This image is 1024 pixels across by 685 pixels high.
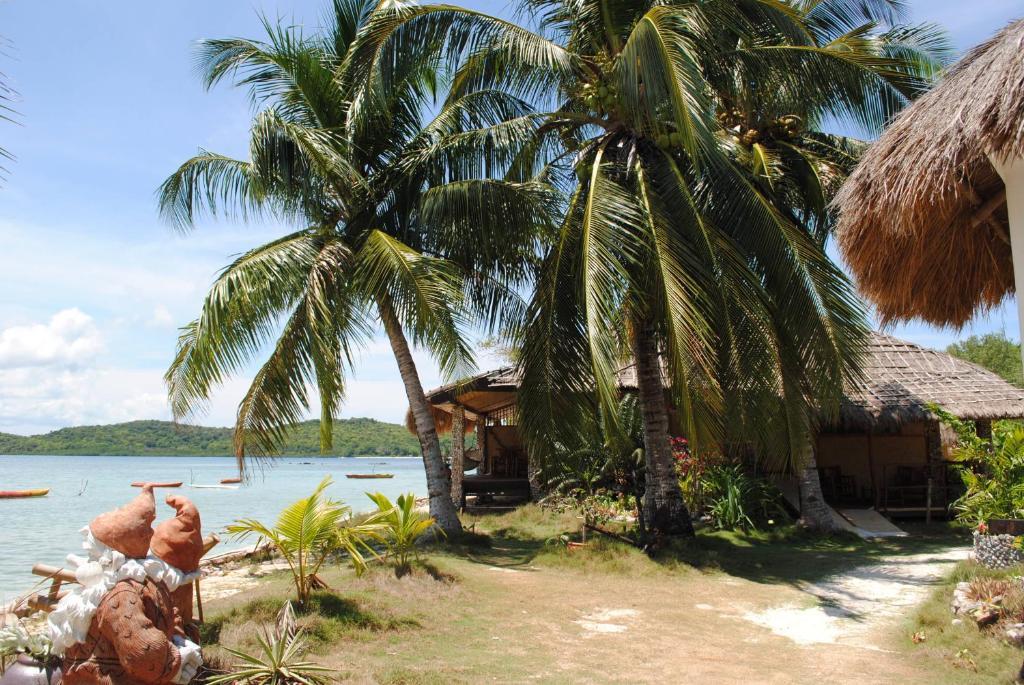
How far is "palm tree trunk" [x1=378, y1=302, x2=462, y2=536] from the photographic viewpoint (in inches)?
419

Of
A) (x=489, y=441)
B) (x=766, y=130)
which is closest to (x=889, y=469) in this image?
(x=766, y=130)

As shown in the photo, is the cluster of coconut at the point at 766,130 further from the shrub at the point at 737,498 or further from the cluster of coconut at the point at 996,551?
the cluster of coconut at the point at 996,551

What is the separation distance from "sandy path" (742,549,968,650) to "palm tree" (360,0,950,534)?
164 cm

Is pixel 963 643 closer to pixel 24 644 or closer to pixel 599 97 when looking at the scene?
pixel 24 644

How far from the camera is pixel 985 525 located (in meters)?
6.92

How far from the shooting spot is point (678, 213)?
9328mm

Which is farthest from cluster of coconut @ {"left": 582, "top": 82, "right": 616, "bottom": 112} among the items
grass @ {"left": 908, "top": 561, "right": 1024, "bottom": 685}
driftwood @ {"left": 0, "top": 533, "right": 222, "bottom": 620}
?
driftwood @ {"left": 0, "top": 533, "right": 222, "bottom": 620}

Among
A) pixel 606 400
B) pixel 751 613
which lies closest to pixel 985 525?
pixel 751 613

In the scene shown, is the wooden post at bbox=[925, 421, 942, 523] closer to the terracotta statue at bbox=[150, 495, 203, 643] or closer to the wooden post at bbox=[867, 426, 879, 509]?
the wooden post at bbox=[867, 426, 879, 509]

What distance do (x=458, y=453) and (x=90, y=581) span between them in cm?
1137

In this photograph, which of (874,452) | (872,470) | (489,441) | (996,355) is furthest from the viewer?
(996,355)

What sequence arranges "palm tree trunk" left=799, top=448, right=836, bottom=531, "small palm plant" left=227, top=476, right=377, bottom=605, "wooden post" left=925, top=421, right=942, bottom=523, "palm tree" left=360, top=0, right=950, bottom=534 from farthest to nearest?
"wooden post" left=925, top=421, right=942, bottom=523
"palm tree trunk" left=799, top=448, right=836, bottom=531
"palm tree" left=360, top=0, right=950, bottom=534
"small palm plant" left=227, top=476, right=377, bottom=605

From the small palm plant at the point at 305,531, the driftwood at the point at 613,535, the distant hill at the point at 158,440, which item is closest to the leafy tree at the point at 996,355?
the driftwood at the point at 613,535

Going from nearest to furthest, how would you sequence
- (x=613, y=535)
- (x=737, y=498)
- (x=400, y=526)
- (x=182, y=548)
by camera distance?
1. (x=182, y=548)
2. (x=400, y=526)
3. (x=613, y=535)
4. (x=737, y=498)
